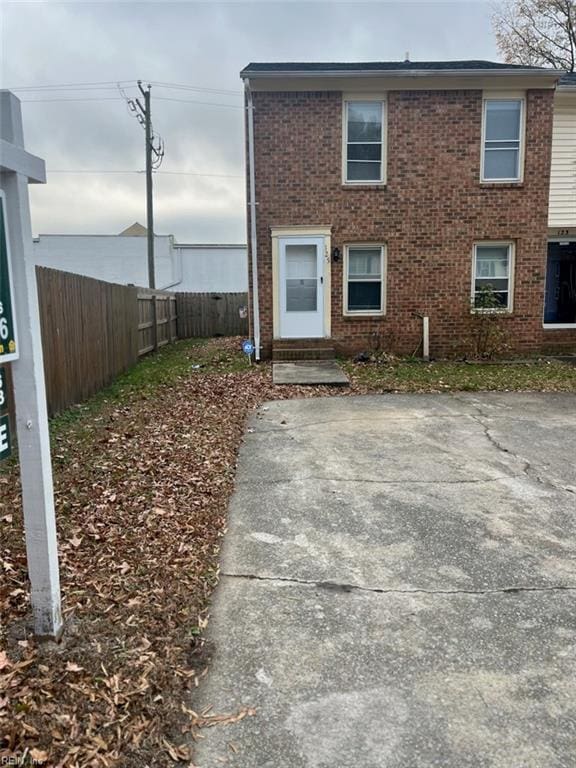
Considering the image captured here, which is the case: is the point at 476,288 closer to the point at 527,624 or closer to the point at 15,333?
the point at 527,624

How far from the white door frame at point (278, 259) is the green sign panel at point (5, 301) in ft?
31.5

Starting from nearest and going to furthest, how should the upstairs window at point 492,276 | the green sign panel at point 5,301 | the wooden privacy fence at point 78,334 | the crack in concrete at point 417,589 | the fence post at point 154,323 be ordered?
1. the green sign panel at point 5,301
2. the crack in concrete at point 417,589
3. the wooden privacy fence at point 78,334
4. the upstairs window at point 492,276
5. the fence post at point 154,323

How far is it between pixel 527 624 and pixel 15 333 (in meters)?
2.74

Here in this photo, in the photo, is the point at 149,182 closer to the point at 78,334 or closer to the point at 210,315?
the point at 210,315

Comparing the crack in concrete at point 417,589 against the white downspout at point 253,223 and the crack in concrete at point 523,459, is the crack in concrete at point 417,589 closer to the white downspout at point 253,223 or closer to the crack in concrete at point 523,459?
the crack in concrete at point 523,459

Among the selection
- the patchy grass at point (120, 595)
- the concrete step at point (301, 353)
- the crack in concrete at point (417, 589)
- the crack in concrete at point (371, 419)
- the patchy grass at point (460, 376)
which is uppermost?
the concrete step at point (301, 353)

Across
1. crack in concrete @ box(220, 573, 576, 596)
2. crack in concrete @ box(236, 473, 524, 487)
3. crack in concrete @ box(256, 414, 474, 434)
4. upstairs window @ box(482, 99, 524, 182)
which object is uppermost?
upstairs window @ box(482, 99, 524, 182)

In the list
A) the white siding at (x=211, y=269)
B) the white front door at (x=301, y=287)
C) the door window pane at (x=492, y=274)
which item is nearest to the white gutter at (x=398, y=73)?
the white front door at (x=301, y=287)

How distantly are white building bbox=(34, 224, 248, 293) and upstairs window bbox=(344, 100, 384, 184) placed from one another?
64.9 feet

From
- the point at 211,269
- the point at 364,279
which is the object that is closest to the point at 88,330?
the point at 364,279

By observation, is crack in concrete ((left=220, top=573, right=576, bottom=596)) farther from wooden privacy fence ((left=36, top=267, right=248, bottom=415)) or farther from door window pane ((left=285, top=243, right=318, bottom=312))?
door window pane ((left=285, top=243, right=318, bottom=312))

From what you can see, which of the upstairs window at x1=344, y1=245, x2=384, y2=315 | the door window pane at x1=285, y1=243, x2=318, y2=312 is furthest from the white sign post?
the upstairs window at x1=344, y1=245, x2=384, y2=315

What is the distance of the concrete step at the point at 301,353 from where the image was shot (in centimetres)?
1148

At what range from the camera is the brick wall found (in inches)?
444
